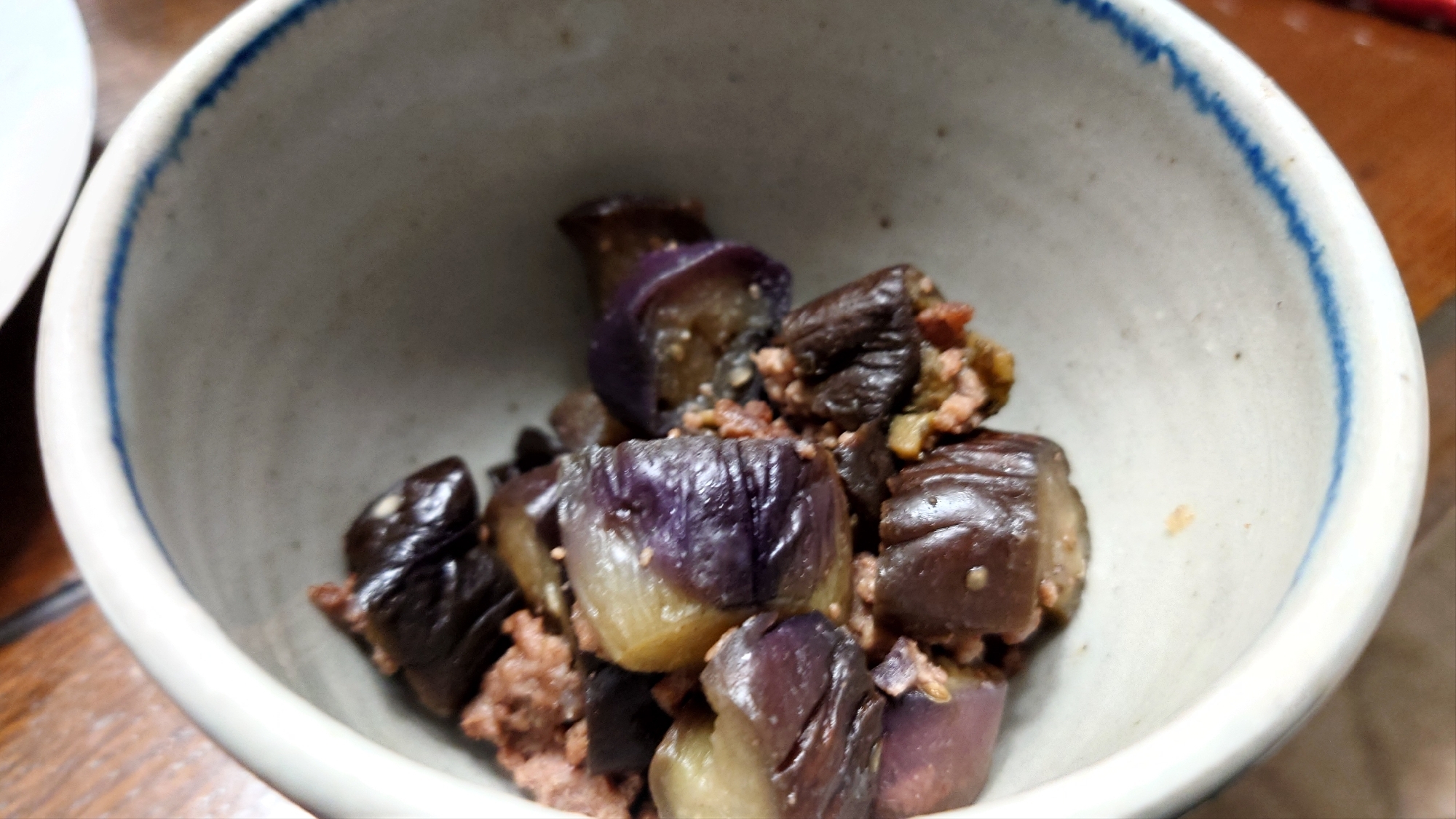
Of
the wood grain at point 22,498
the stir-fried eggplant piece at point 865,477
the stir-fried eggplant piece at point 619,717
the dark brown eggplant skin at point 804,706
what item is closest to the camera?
the dark brown eggplant skin at point 804,706

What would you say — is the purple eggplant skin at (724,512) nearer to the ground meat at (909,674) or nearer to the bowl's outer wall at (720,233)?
the ground meat at (909,674)

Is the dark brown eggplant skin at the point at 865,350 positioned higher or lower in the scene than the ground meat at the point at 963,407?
higher

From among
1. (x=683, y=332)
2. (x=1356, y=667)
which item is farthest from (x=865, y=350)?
(x=1356, y=667)

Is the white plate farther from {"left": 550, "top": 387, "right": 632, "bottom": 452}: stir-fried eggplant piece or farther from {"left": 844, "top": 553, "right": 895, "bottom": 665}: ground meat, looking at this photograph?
{"left": 844, "top": 553, "right": 895, "bottom": 665}: ground meat

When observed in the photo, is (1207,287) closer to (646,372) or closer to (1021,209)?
(1021,209)

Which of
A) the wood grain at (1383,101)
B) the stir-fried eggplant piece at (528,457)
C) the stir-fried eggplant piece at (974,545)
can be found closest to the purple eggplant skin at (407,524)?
the stir-fried eggplant piece at (528,457)

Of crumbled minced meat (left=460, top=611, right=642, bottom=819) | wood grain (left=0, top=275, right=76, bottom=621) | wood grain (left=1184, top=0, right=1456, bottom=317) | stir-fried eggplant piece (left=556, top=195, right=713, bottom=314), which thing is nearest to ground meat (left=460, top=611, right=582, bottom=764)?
crumbled minced meat (left=460, top=611, right=642, bottom=819)
